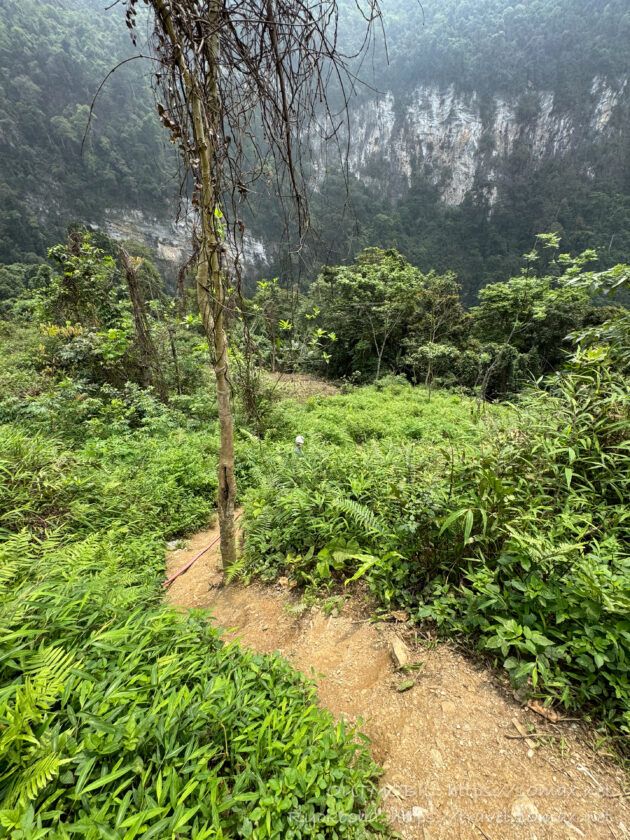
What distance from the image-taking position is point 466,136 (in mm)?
69250

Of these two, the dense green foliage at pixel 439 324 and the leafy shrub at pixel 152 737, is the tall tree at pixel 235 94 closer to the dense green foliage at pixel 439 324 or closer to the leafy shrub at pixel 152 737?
the leafy shrub at pixel 152 737

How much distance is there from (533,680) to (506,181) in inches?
3444

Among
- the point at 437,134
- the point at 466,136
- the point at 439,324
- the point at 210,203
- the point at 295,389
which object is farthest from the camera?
the point at 437,134

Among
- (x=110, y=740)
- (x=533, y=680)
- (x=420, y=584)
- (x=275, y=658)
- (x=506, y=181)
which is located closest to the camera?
(x=110, y=740)

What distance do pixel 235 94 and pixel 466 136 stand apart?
9386 cm

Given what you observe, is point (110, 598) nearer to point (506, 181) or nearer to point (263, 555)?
point (263, 555)

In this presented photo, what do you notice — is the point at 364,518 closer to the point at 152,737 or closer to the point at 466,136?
the point at 152,737

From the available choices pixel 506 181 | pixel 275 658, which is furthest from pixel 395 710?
pixel 506 181

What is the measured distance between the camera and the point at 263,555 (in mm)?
3332

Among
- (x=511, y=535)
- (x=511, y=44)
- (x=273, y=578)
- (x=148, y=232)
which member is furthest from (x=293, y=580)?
(x=511, y=44)

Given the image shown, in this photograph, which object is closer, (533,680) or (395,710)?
(533,680)

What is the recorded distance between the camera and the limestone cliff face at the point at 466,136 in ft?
211

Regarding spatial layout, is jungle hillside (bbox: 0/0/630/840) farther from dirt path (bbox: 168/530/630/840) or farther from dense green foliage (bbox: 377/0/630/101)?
dense green foliage (bbox: 377/0/630/101)

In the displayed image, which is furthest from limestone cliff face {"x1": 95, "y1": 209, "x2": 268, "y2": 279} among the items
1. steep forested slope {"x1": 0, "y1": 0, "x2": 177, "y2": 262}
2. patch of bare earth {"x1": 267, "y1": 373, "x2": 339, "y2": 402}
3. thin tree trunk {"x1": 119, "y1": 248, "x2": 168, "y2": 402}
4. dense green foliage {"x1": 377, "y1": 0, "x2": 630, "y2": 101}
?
dense green foliage {"x1": 377, "y1": 0, "x2": 630, "y2": 101}
